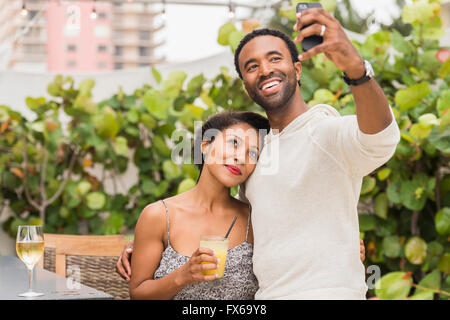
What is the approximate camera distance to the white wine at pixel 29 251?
1.46m

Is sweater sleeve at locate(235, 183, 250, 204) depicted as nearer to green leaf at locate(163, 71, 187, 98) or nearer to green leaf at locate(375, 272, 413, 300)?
green leaf at locate(375, 272, 413, 300)

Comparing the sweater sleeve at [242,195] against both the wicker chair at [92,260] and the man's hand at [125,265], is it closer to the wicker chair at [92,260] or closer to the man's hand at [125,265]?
the man's hand at [125,265]

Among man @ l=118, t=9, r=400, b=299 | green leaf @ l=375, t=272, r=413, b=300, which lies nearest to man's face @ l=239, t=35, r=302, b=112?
man @ l=118, t=9, r=400, b=299

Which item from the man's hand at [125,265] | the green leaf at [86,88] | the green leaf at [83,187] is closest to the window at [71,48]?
the green leaf at [86,88]

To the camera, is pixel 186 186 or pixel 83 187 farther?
pixel 83 187

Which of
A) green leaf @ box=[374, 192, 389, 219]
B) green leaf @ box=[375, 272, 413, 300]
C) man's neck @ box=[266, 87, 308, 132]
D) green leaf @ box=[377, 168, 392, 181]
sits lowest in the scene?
green leaf @ box=[375, 272, 413, 300]

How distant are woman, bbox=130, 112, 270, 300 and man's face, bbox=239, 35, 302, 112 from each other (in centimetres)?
16

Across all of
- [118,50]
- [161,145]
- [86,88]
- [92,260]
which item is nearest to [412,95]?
[92,260]

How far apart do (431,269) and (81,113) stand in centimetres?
248

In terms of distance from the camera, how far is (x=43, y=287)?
1521 mm

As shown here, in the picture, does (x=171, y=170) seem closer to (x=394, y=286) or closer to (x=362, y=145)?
(x=394, y=286)

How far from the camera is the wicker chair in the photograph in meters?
2.19

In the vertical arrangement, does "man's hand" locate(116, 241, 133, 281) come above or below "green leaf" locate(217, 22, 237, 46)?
below

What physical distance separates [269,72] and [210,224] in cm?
48
